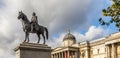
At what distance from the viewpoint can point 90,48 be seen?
351ft

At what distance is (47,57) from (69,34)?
85.4 m

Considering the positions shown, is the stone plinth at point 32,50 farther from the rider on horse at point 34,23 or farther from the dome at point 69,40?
the dome at point 69,40

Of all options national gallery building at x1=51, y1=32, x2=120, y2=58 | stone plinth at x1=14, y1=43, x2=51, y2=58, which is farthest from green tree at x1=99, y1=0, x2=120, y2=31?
national gallery building at x1=51, y1=32, x2=120, y2=58

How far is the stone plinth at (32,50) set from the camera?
3322cm

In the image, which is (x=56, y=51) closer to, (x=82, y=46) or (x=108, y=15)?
(x=82, y=46)

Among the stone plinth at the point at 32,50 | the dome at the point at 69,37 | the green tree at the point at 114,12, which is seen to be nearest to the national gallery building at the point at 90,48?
the dome at the point at 69,37

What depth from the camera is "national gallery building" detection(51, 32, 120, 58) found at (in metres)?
92.8

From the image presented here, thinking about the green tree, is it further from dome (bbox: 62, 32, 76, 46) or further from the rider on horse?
dome (bbox: 62, 32, 76, 46)

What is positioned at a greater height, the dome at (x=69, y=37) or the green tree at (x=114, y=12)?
the dome at (x=69, y=37)

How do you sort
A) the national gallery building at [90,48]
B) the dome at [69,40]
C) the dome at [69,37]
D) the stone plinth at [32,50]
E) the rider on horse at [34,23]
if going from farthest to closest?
the dome at [69,37], the dome at [69,40], the national gallery building at [90,48], the rider on horse at [34,23], the stone plinth at [32,50]

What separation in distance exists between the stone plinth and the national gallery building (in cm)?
5805

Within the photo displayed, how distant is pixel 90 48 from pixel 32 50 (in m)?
74.4

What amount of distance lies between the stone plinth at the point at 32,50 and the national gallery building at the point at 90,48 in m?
58.0

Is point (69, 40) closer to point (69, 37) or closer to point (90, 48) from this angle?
point (69, 37)
